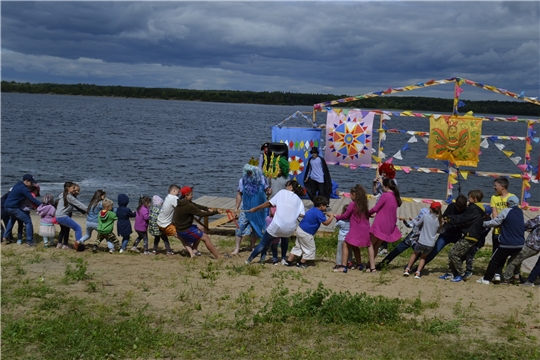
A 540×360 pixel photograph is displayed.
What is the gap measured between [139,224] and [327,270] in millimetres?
3635

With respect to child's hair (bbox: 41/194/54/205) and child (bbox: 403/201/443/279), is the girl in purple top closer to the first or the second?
child (bbox: 403/201/443/279)

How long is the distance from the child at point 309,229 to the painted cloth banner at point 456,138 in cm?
667

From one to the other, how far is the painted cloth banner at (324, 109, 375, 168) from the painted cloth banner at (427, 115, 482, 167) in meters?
1.68

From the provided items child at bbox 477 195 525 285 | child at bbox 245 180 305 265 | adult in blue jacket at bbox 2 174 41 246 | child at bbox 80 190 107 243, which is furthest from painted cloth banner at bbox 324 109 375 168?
adult in blue jacket at bbox 2 174 41 246

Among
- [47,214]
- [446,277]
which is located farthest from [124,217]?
[446,277]

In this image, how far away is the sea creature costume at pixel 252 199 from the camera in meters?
11.5

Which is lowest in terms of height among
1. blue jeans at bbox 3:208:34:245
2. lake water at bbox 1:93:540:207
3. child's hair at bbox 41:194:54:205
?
lake water at bbox 1:93:540:207

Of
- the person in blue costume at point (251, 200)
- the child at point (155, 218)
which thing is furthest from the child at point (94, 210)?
the person in blue costume at point (251, 200)

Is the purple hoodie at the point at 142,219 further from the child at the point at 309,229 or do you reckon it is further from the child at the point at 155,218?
the child at the point at 309,229

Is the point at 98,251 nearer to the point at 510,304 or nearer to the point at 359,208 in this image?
the point at 359,208

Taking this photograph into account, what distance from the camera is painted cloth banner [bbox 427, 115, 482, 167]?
16.0m

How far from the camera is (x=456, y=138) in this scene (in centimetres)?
→ 1609

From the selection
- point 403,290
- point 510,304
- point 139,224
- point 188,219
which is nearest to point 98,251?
point 139,224

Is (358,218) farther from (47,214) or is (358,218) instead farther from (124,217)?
(47,214)
